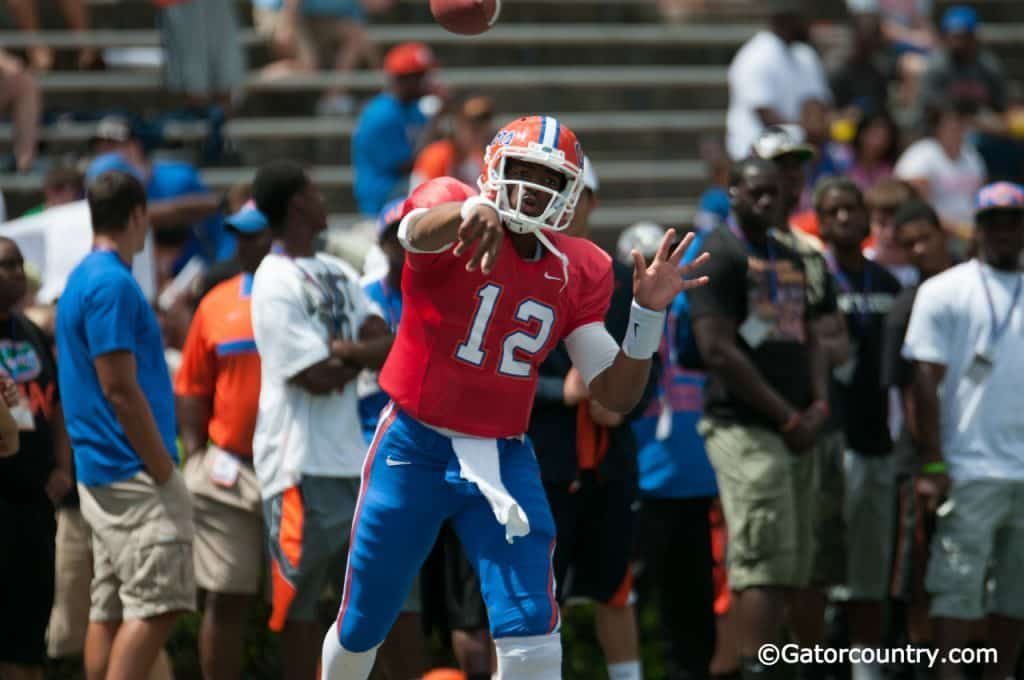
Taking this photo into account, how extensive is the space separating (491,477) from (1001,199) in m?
3.13

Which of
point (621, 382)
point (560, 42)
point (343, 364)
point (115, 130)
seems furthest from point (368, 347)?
point (560, 42)

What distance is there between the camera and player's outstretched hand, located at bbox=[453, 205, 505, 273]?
489cm

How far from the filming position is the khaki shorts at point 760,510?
283 inches

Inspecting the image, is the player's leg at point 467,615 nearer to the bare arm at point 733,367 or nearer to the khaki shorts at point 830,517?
the bare arm at point 733,367

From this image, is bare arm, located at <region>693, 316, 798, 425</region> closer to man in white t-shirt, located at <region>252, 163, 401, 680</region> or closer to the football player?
man in white t-shirt, located at <region>252, 163, 401, 680</region>

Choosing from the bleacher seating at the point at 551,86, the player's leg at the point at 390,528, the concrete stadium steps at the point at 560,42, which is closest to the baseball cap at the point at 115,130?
the bleacher seating at the point at 551,86

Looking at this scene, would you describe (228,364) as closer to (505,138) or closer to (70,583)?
(70,583)

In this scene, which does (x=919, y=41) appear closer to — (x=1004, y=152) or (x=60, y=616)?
(x=1004, y=152)

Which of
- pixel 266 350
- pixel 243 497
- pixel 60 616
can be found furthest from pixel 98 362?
pixel 60 616

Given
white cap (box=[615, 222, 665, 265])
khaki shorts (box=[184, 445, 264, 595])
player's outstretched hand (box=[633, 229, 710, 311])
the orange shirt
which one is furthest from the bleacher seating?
player's outstretched hand (box=[633, 229, 710, 311])

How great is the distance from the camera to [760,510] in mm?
7211

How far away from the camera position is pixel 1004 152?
12969 millimetres

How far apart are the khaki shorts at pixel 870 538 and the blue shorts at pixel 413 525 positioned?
2.95m

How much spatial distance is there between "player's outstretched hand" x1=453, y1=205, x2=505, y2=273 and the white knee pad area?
46.7 inches
